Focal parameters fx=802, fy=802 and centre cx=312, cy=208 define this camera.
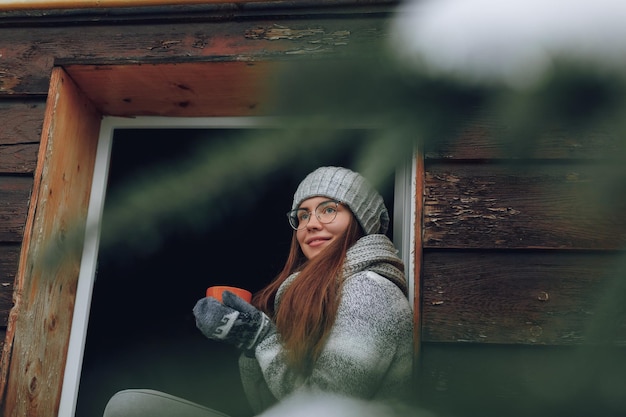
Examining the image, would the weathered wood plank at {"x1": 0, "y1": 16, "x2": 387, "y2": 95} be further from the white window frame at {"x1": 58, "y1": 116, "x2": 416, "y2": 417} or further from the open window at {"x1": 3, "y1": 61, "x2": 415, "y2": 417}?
the white window frame at {"x1": 58, "y1": 116, "x2": 416, "y2": 417}

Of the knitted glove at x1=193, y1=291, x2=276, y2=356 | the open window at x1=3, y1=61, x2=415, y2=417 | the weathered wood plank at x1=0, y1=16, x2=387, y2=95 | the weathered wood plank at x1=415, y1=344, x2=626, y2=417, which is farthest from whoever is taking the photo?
the weathered wood plank at x1=0, y1=16, x2=387, y2=95

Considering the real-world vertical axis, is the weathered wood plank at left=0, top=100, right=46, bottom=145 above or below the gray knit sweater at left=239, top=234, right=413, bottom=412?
above

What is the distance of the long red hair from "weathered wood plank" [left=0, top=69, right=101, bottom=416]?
0.46 m

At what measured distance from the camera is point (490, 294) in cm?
160

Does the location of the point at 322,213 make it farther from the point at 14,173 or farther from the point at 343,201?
the point at 14,173

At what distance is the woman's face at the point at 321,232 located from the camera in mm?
1961

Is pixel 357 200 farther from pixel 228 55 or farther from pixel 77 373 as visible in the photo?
pixel 77 373

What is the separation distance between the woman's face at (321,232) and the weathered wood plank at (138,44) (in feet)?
1.37

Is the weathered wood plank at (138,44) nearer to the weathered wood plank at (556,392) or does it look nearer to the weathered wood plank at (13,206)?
the weathered wood plank at (13,206)

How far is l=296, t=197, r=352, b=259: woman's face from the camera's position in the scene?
6.44ft

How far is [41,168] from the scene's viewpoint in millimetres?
1823

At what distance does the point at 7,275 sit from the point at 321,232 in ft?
2.39

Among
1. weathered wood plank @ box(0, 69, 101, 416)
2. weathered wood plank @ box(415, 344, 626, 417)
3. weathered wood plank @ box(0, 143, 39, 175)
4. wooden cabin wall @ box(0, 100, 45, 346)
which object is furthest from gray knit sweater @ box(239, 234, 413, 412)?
weathered wood plank @ box(415, 344, 626, 417)

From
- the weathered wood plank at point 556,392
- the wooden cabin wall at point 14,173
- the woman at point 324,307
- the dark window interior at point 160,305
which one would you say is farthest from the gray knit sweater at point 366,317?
the weathered wood plank at point 556,392
